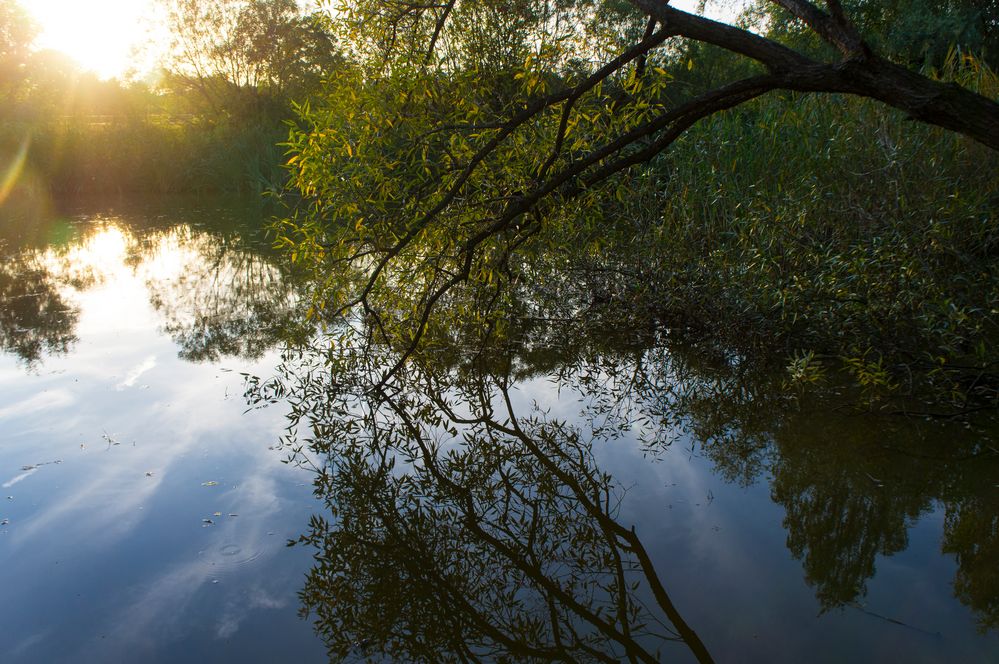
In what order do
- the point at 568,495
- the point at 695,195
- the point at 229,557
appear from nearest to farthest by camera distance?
1. the point at 229,557
2. the point at 568,495
3. the point at 695,195

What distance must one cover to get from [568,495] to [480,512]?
52cm

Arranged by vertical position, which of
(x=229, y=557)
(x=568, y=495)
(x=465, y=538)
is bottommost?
(x=229, y=557)

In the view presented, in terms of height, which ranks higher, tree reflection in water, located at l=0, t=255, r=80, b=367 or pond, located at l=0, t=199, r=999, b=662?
tree reflection in water, located at l=0, t=255, r=80, b=367

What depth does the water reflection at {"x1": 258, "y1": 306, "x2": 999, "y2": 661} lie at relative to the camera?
3043mm

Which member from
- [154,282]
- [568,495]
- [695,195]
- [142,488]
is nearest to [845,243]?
[695,195]

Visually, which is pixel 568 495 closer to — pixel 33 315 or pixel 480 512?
pixel 480 512

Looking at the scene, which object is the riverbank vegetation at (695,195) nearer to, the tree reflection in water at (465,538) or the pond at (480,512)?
the pond at (480,512)

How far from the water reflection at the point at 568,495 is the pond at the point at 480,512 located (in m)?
0.02

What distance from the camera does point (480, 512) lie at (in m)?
3.99

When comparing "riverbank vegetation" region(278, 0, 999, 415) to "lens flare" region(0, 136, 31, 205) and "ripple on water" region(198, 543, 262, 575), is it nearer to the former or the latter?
"ripple on water" region(198, 543, 262, 575)

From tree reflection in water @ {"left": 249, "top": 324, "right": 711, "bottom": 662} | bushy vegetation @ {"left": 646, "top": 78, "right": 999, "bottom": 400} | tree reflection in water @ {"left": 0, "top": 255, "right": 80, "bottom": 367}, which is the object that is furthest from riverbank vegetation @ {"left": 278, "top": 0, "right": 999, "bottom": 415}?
tree reflection in water @ {"left": 0, "top": 255, "right": 80, "bottom": 367}

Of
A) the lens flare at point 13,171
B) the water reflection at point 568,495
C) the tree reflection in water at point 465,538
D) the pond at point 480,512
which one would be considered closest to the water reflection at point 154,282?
the pond at point 480,512

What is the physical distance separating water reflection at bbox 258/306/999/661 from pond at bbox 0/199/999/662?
0.05 ft

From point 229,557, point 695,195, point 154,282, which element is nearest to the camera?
point 229,557
